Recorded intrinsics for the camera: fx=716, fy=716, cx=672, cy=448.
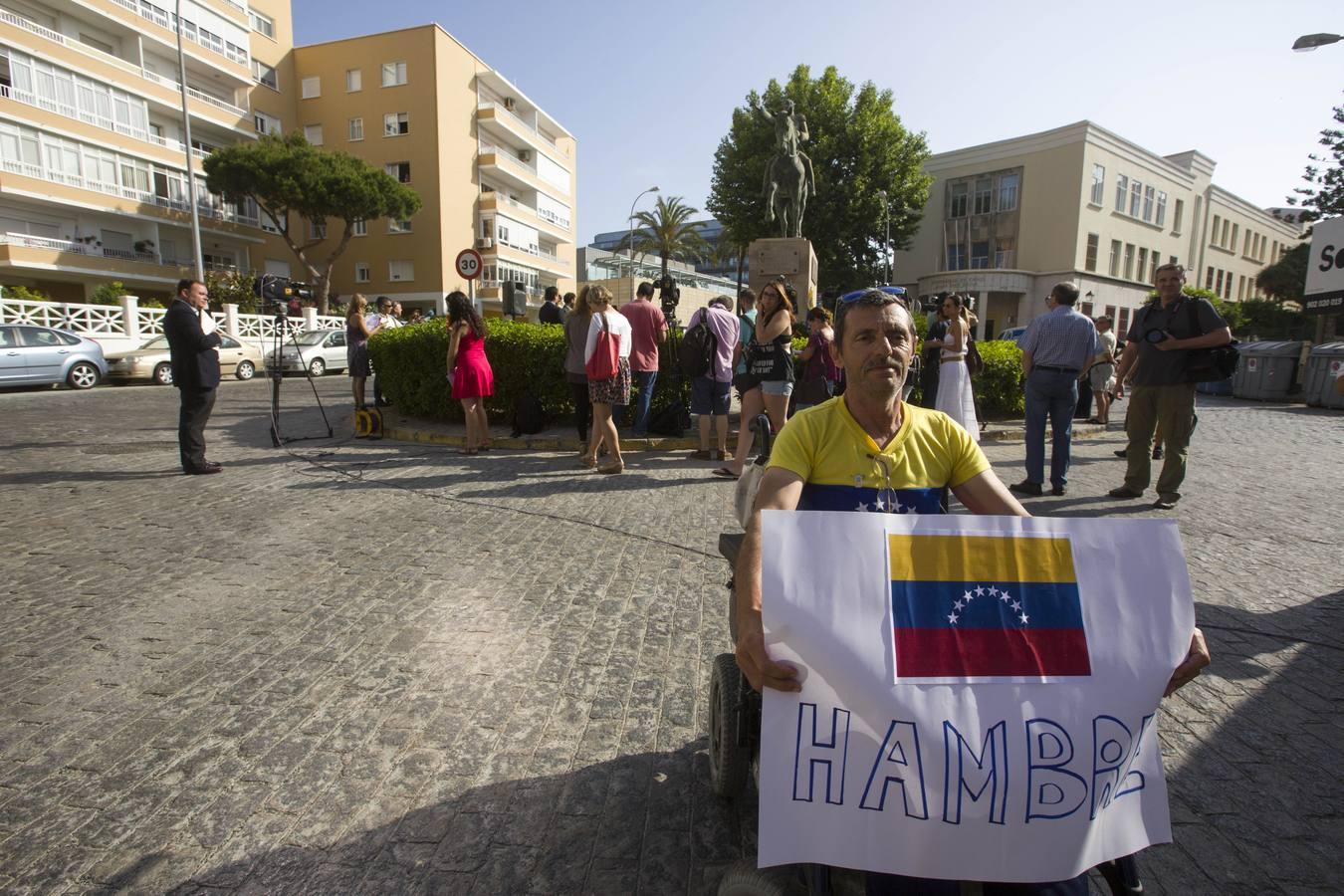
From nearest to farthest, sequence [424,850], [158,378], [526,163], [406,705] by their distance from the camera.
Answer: [424,850] < [406,705] < [158,378] < [526,163]

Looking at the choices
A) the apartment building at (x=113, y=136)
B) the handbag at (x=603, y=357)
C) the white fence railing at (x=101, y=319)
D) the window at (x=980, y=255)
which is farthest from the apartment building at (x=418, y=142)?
the handbag at (x=603, y=357)

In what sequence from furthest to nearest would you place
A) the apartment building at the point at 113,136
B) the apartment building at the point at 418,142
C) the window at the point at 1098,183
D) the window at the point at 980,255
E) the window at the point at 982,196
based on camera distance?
the window at the point at 980,255, the window at the point at 982,196, the window at the point at 1098,183, the apartment building at the point at 418,142, the apartment building at the point at 113,136

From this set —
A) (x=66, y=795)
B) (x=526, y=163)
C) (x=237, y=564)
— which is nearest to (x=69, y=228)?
(x=526, y=163)

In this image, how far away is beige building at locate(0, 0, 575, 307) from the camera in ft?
103

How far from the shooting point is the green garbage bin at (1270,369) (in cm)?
1736

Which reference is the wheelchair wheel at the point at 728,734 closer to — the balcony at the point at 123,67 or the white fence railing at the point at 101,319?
the white fence railing at the point at 101,319

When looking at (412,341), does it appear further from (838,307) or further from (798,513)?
(798,513)

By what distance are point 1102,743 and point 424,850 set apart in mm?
1845

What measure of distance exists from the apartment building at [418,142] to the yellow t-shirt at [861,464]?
44272 mm

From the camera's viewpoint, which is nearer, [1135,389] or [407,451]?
[1135,389]

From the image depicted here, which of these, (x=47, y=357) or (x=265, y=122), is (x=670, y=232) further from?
(x=47, y=357)

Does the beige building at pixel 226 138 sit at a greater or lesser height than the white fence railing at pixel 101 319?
greater

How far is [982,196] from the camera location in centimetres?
4806

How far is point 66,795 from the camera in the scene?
2338 millimetres
